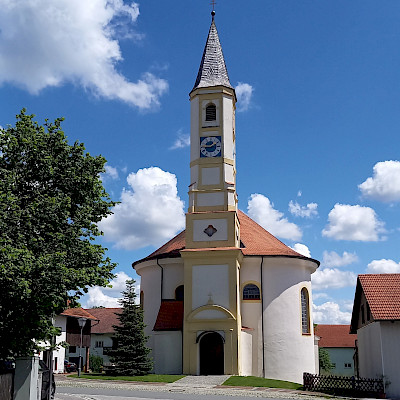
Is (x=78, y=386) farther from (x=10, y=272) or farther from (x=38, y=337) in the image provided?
(x=10, y=272)

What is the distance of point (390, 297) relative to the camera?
94.5 ft

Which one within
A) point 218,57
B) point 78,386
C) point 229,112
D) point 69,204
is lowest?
point 78,386

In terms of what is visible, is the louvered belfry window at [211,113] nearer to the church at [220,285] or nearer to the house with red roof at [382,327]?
the church at [220,285]

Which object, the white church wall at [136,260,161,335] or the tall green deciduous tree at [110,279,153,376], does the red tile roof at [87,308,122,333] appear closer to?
the white church wall at [136,260,161,335]

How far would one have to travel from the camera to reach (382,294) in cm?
2917

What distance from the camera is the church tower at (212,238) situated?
32781 mm

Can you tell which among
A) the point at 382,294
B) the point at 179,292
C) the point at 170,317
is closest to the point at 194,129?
the point at 179,292

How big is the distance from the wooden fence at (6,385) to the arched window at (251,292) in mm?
22641

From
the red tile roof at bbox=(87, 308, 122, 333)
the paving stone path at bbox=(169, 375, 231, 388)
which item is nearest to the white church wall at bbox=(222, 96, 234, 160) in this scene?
the paving stone path at bbox=(169, 375, 231, 388)

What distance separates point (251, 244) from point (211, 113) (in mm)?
9665

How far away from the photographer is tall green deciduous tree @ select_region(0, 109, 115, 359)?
15.6 m

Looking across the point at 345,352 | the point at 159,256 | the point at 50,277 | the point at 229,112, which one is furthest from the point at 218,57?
the point at 345,352

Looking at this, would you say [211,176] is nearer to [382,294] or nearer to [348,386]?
[382,294]

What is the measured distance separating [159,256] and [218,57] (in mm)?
15310
